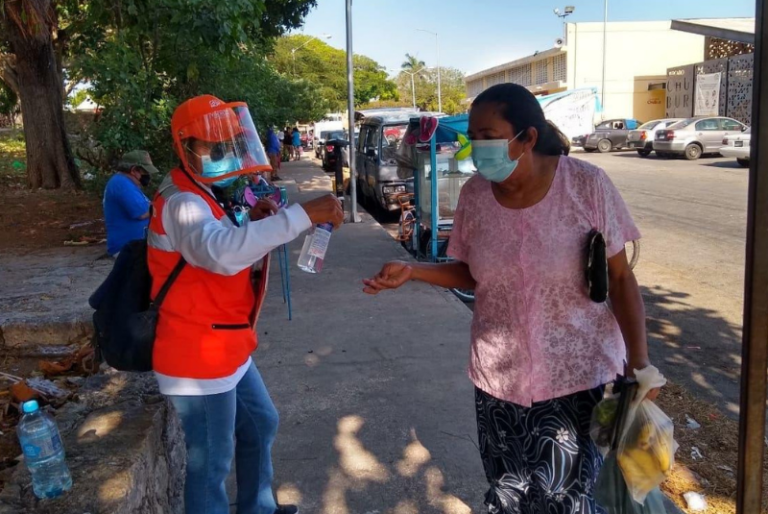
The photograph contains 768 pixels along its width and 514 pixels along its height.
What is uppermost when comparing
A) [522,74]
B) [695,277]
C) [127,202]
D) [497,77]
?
[497,77]

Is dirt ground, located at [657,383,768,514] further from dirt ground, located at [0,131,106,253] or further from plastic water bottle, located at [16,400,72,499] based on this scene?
dirt ground, located at [0,131,106,253]

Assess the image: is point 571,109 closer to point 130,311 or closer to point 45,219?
point 130,311

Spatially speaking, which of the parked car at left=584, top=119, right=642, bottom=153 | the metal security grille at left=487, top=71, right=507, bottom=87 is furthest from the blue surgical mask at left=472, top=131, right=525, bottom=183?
the metal security grille at left=487, top=71, right=507, bottom=87

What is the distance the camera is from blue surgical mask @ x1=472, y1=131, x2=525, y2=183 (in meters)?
2.03

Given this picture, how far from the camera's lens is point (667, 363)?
4953 millimetres

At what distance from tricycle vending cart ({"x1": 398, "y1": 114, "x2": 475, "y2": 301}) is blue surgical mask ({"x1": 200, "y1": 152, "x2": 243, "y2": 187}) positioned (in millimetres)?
4596

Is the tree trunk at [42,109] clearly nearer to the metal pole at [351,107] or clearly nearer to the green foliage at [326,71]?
the metal pole at [351,107]

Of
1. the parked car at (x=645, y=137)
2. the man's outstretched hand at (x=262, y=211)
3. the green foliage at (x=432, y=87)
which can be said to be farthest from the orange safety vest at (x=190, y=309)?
the green foliage at (x=432, y=87)

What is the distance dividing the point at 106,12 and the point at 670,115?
3247 centimetres

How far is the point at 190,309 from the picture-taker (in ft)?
6.93

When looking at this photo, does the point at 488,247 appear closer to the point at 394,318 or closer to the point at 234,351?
the point at 234,351

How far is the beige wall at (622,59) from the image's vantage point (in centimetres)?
3903

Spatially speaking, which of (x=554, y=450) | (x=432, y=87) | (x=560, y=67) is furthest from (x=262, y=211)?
(x=432, y=87)

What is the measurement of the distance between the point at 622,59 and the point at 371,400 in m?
40.3
